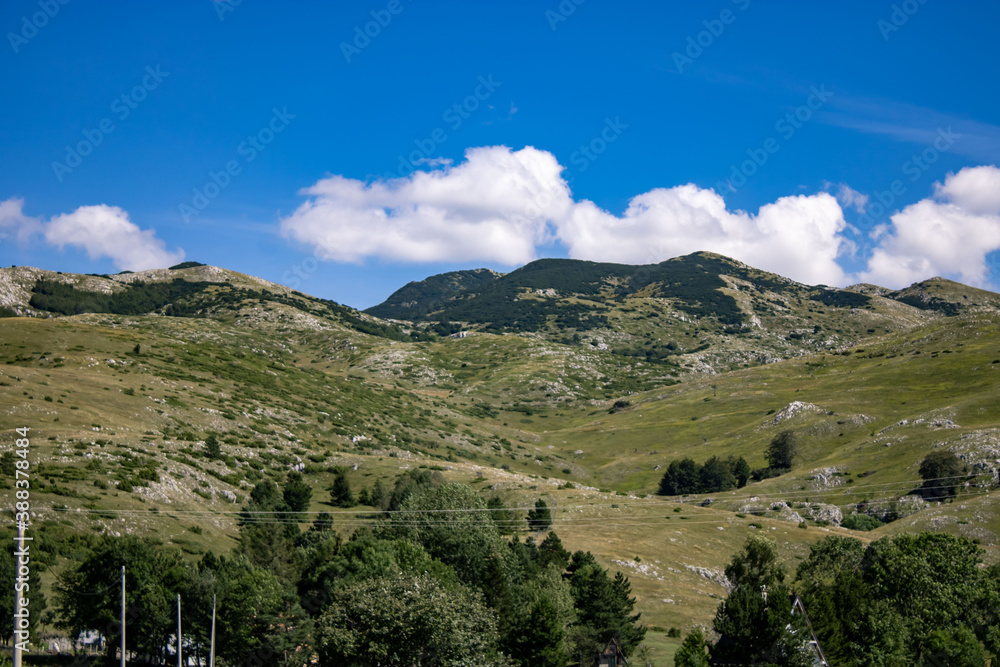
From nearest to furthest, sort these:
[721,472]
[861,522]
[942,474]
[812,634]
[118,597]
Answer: [118,597] → [812,634] → [861,522] → [942,474] → [721,472]

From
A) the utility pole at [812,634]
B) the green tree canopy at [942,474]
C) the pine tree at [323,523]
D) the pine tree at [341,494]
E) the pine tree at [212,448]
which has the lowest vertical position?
the utility pole at [812,634]

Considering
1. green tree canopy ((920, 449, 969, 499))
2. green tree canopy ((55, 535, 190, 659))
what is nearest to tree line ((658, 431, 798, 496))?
green tree canopy ((920, 449, 969, 499))

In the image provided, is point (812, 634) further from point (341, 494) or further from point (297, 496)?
point (341, 494)

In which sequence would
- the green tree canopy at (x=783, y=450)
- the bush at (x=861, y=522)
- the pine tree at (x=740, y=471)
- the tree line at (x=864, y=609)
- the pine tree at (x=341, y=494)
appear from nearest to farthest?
1. the tree line at (x=864, y=609)
2. the pine tree at (x=341, y=494)
3. the bush at (x=861, y=522)
4. the pine tree at (x=740, y=471)
5. the green tree canopy at (x=783, y=450)

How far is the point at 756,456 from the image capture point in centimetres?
16388

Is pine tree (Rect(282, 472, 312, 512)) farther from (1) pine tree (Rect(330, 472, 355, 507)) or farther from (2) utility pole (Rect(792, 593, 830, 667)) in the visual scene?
(2) utility pole (Rect(792, 593, 830, 667))

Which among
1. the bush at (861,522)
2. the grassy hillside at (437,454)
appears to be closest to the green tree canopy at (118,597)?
the grassy hillside at (437,454)

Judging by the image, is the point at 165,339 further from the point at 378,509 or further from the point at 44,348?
the point at 378,509

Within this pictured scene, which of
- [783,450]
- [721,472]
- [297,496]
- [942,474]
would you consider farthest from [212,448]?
[783,450]

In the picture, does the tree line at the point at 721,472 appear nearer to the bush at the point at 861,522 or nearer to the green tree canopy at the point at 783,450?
the green tree canopy at the point at 783,450

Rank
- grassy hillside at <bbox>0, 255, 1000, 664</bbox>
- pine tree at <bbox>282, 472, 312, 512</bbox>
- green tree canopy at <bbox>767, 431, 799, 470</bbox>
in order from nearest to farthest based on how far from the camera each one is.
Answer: grassy hillside at <bbox>0, 255, 1000, 664</bbox>
pine tree at <bbox>282, 472, 312, 512</bbox>
green tree canopy at <bbox>767, 431, 799, 470</bbox>

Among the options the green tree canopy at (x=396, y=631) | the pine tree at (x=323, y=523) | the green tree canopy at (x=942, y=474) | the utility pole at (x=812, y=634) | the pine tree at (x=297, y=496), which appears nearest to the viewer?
the green tree canopy at (x=396, y=631)

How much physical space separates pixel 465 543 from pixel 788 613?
97.6 ft

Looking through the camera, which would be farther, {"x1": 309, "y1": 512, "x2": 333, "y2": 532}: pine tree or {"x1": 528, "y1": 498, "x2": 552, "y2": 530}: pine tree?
{"x1": 528, "y1": 498, "x2": 552, "y2": 530}: pine tree
